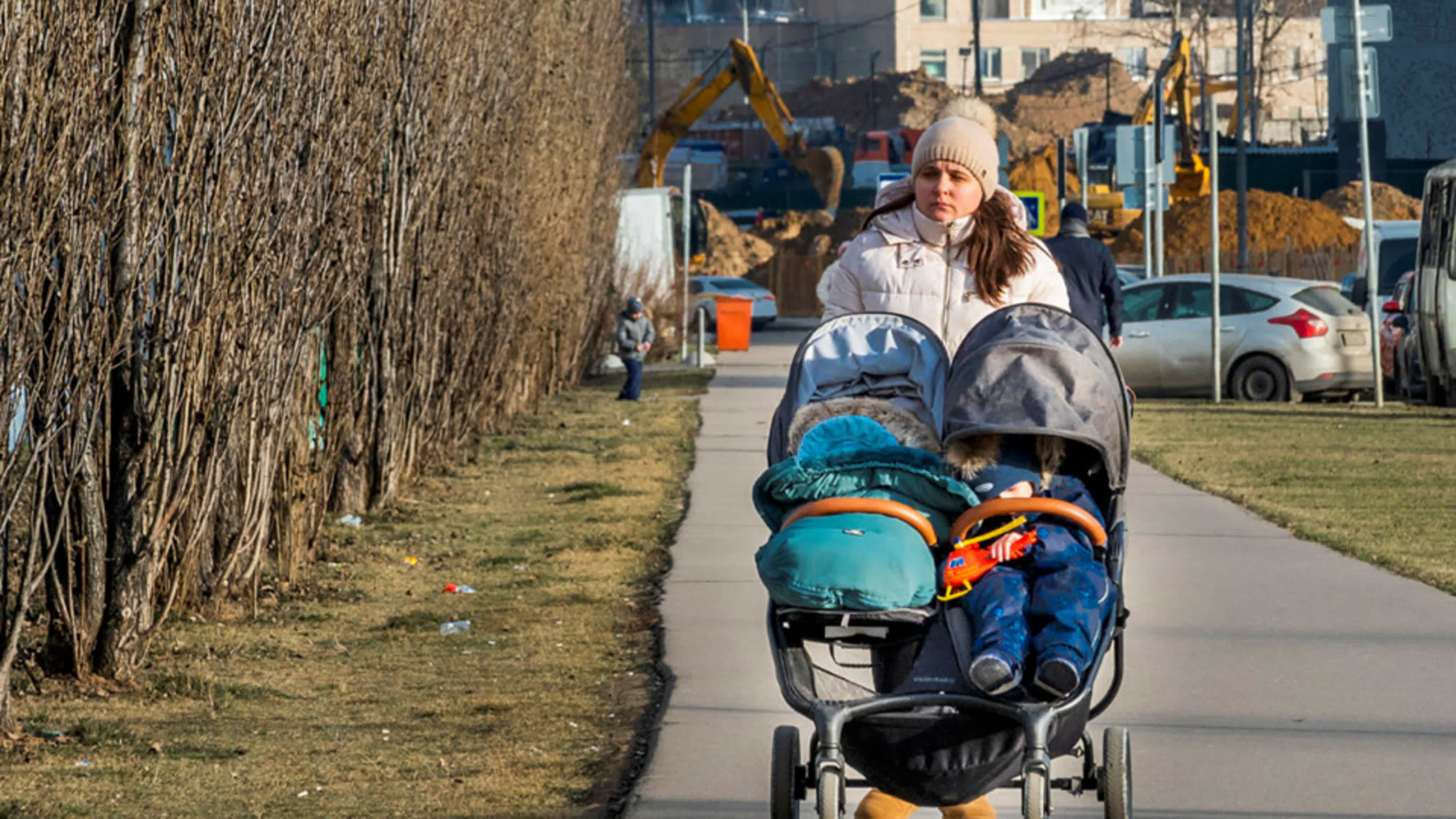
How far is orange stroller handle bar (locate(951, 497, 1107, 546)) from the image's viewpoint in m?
4.57

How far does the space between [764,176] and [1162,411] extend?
69.3 m

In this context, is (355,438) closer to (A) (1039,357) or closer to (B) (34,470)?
(B) (34,470)

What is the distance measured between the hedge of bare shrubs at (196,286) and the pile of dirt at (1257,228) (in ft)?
152

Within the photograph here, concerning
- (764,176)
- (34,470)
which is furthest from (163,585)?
(764,176)

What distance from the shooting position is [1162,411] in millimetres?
21391

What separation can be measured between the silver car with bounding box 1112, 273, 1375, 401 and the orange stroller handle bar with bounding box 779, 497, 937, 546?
57.1 ft

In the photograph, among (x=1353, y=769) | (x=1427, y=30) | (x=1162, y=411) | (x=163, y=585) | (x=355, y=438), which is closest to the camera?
(x=1353, y=769)

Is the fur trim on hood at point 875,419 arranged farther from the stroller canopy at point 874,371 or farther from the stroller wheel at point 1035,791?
the stroller wheel at point 1035,791

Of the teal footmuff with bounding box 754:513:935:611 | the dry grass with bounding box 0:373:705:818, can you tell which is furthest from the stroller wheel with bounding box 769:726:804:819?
the dry grass with bounding box 0:373:705:818

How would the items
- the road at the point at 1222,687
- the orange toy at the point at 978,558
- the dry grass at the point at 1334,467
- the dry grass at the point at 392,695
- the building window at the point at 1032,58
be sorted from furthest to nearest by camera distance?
the building window at the point at 1032,58 < the dry grass at the point at 1334,467 < the dry grass at the point at 392,695 < the road at the point at 1222,687 < the orange toy at the point at 978,558

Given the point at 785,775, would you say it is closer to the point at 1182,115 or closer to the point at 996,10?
the point at 1182,115

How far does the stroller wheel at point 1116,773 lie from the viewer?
4.98 meters

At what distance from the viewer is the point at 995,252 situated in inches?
222

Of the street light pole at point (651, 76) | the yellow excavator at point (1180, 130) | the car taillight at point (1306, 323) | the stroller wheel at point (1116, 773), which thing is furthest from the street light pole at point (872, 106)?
the stroller wheel at point (1116, 773)
